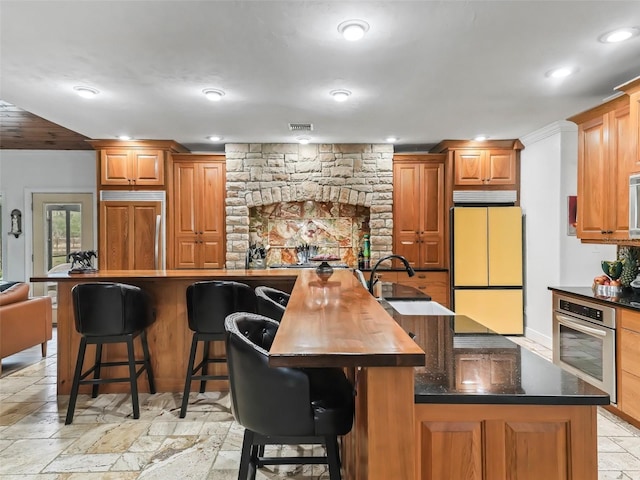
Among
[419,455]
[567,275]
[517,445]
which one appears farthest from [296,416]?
[567,275]

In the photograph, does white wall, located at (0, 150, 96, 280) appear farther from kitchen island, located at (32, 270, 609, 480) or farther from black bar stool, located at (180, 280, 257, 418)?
kitchen island, located at (32, 270, 609, 480)

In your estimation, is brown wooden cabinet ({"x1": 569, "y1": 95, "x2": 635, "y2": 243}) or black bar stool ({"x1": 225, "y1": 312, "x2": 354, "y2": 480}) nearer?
black bar stool ({"x1": 225, "y1": 312, "x2": 354, "y2": 480})

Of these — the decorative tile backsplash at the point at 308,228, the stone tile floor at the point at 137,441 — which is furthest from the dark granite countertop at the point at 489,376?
the decorative tile backsplash at the point at 308,228

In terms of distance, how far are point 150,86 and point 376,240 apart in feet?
11.4

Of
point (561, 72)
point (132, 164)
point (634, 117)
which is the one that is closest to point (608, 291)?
point (634, 117)

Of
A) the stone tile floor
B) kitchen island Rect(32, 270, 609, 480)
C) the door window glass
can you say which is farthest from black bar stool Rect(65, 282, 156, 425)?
the door window glass

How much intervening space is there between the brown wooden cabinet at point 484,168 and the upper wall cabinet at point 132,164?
4.04 metres

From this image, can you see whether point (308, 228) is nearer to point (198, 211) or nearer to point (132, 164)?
point (198, 211)

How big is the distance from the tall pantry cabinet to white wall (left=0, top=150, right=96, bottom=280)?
3.79 feet

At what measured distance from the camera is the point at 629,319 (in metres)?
2.78

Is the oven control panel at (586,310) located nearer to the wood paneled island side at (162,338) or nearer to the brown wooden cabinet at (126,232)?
the wood paneled island side at (162,338)

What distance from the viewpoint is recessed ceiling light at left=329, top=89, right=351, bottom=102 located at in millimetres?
3523

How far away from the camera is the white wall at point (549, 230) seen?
4539 mm

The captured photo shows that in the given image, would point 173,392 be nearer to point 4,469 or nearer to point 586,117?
point 4,469
